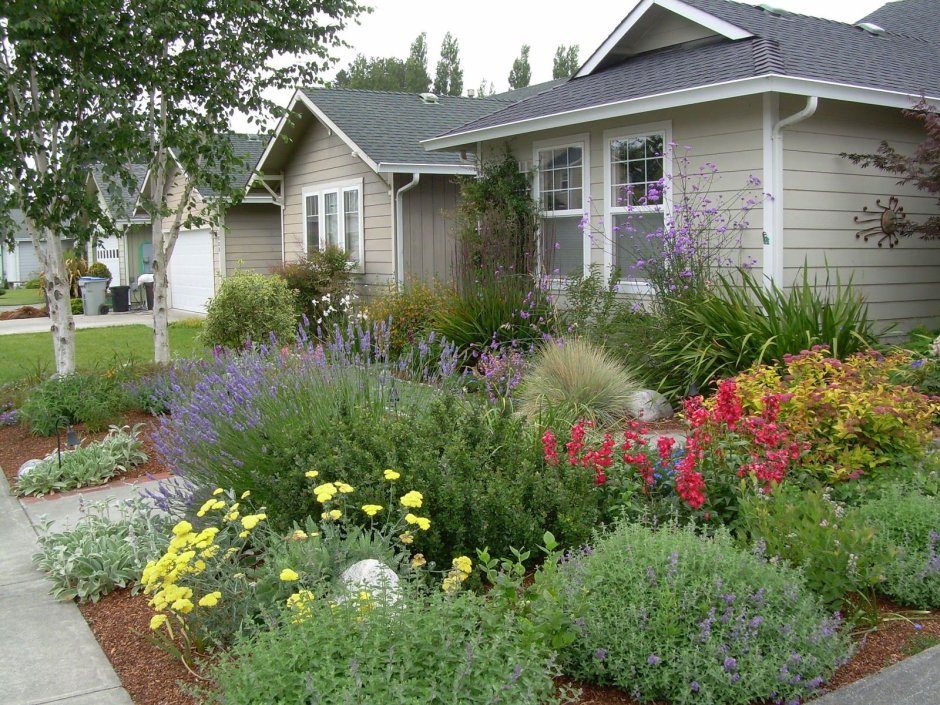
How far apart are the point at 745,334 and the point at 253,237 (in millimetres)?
15209

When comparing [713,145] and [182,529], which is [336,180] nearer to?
[713,145]

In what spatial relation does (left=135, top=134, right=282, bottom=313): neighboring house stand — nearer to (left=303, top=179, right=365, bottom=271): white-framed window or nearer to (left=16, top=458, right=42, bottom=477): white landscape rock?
(left=303, top=179, right=365, bottom=271): white-framed window

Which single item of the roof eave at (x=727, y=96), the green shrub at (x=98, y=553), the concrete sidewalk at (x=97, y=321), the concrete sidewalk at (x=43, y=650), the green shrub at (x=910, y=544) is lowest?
the concrete sidewalk at (x=43, y=650)

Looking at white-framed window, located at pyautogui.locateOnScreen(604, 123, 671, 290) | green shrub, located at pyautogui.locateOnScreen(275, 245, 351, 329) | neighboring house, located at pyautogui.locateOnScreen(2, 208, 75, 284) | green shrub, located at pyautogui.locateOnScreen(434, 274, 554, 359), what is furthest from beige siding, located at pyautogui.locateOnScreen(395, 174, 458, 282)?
neighboring house, located at pyautogui.locateOnScreen(2, 208, 75, 284)

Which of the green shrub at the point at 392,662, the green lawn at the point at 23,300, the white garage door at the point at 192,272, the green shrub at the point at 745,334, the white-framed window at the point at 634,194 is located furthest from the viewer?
the green lawn at the point at 23,300

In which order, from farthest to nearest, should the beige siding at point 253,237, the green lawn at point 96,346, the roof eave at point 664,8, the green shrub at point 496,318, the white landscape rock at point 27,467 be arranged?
the beige siding at point 253,237 → the green lawn at point 96,346 → the green shrub at point 496,318 → the roof eave at point 664,8 → the white landscape rock at point 27,467

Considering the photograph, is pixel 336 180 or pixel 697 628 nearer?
pixel 697 628

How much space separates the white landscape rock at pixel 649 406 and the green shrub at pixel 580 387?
2.2 inches

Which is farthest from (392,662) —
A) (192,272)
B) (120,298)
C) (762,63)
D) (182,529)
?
(120,298)

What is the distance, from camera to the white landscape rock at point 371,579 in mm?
3295

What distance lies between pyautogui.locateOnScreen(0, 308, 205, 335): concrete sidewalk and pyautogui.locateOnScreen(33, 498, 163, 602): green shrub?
612 inches

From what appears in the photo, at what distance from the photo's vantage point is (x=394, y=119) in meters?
16.9

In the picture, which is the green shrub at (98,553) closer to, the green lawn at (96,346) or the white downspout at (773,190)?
the white downspout at (773,190)

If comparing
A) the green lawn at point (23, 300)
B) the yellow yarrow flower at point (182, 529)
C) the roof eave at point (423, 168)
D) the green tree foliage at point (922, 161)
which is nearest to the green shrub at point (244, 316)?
the roof eave at point (423, 168)
